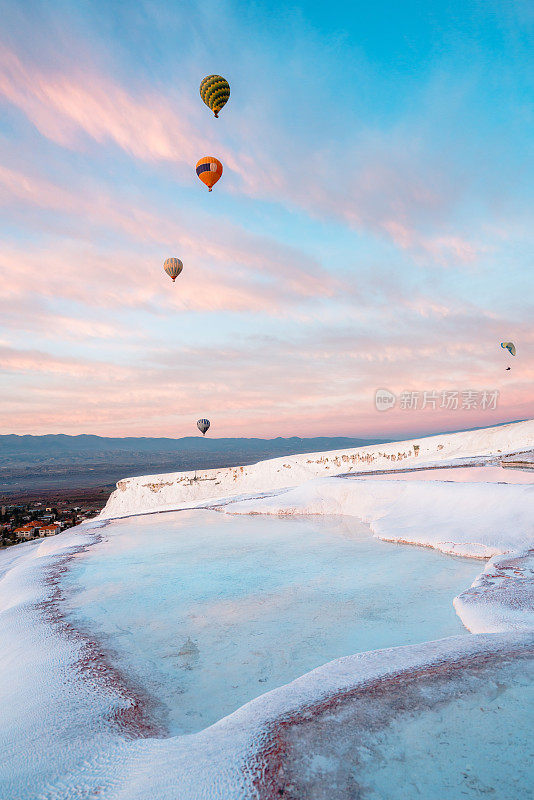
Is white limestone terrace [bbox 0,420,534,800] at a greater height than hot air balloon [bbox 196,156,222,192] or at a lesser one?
lesser

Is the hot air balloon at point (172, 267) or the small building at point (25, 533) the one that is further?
the small building at point (25, 533)

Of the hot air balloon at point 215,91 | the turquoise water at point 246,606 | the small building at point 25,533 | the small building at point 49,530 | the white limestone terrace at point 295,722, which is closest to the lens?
the white limestone terrace at point 295,722

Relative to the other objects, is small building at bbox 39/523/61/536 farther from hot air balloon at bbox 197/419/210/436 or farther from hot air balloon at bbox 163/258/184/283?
hot air balloon at bbox 163/258/184/283

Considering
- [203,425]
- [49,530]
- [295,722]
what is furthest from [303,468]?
[295,722]

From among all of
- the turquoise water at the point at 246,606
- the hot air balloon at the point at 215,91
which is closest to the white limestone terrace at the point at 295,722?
the turquoise water at the point at 246,606

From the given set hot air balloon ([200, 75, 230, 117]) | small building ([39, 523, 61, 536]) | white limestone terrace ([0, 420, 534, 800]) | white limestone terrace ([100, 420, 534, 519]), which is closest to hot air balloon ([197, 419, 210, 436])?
white limestone terrace ([100, 420, 534, 519])

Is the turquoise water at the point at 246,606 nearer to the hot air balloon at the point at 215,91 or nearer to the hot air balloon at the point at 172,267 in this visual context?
the hot air balloon at the point at 172,267
